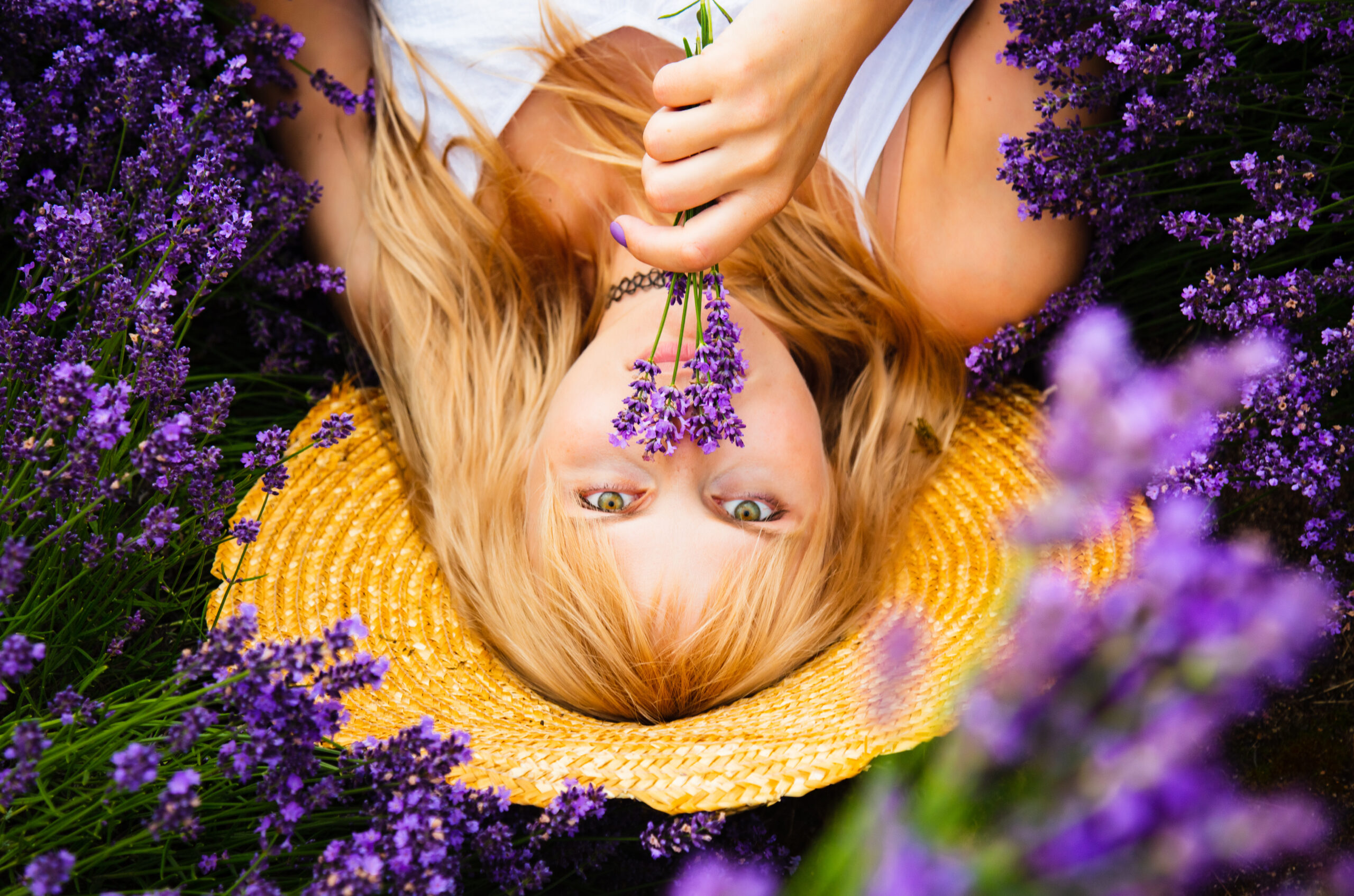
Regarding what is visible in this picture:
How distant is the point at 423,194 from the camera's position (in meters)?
2.06

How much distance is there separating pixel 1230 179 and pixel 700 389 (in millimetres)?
1177

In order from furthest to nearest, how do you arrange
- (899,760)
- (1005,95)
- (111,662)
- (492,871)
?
1. (1005,95)
2. (899,760)
3. (111,662)
4. (492,871)

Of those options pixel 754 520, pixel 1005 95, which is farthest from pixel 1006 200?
pixel 754 520

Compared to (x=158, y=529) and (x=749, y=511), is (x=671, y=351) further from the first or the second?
(x=158, y=529)

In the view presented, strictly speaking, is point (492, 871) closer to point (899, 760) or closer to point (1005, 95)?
point (899, 760)

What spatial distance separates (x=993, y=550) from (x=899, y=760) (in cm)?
45

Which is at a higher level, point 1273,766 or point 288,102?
point 288,102

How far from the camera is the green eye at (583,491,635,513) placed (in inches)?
64.6

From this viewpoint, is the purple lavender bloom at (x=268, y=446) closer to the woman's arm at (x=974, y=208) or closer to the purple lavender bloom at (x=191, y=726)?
the purple lavender bloom at (x=191, y=726)

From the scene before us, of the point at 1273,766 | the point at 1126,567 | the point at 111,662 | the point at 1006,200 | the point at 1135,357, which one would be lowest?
the point at 1273,766

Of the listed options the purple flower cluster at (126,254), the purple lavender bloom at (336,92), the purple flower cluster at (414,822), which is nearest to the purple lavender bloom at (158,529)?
the purple flower cluster at (126,254)

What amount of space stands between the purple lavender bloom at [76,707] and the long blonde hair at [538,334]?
34.3 inches

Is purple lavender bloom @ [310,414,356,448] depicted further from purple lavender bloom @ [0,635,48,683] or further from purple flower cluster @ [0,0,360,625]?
purple lavender bloom @ [0,635,48,683]

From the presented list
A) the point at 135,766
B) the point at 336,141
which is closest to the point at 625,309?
the point at 336,141
